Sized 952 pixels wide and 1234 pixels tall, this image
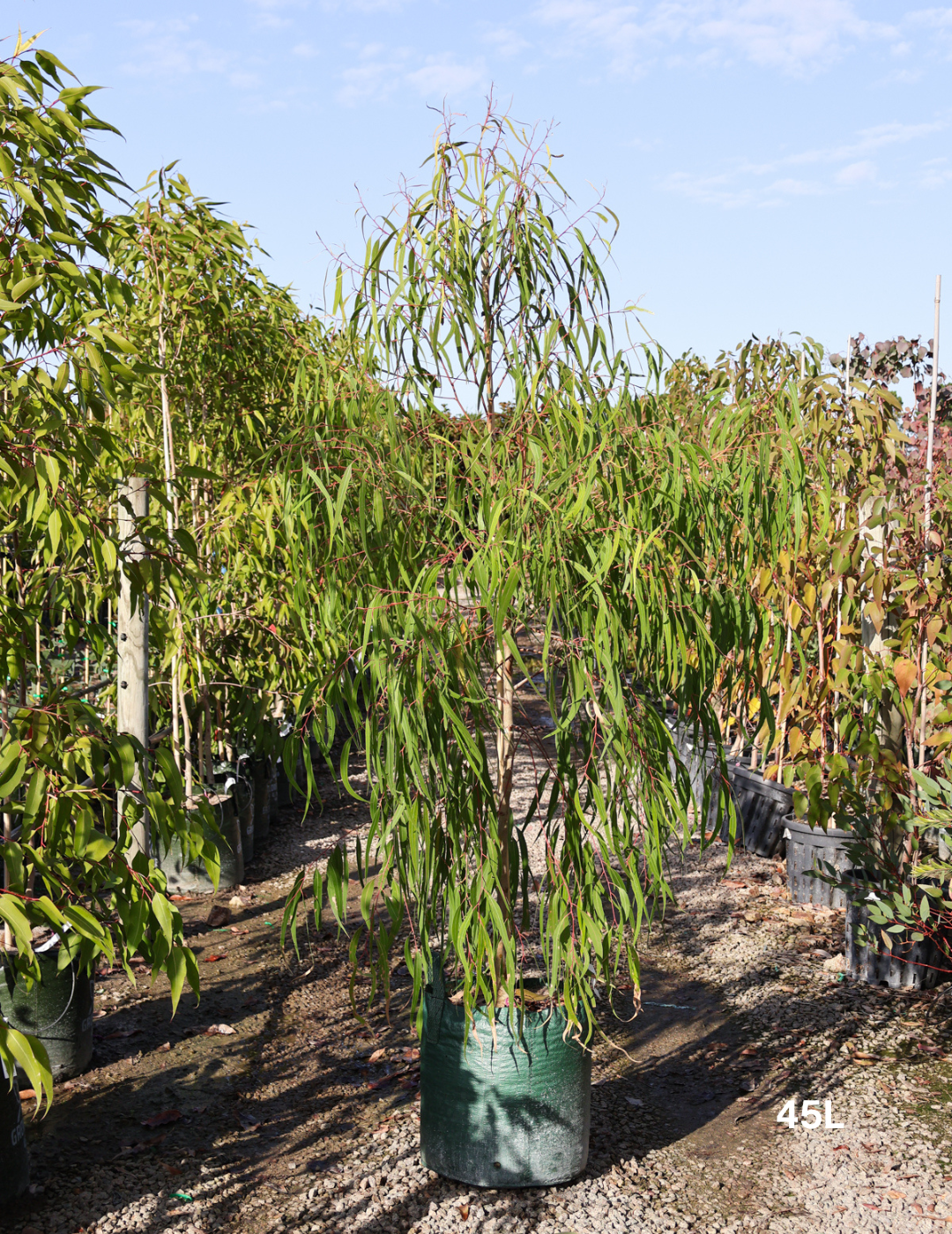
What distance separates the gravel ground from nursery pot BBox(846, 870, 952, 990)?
113 mm

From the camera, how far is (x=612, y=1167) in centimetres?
286

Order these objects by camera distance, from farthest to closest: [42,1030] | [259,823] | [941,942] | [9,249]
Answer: [259,823]
[941,942]
[42,1030]
[9,249]

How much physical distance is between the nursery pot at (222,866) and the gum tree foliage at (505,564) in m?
2.83

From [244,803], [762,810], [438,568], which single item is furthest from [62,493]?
[762,810]

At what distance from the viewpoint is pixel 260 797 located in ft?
19.7

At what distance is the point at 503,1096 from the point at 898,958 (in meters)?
2.04

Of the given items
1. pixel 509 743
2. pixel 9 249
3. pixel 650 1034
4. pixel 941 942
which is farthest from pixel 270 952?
pixel 9 249

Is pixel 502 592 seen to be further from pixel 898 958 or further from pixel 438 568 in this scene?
pixel 898 958

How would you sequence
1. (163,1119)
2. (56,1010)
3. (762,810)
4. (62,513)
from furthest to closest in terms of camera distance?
1. (762,810)
2. (56,1010)
3. (163,1119)
4. (62,513)

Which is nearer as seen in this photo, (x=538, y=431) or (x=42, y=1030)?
(x=538, y=431)

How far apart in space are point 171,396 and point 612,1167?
376 centimetres

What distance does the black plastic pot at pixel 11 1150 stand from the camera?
8.42 feet

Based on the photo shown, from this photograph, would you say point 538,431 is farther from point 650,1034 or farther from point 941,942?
point 941,942

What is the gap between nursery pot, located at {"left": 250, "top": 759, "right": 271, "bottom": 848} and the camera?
5945 mm
